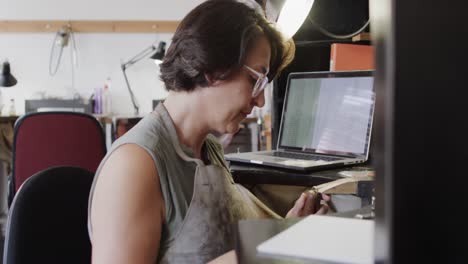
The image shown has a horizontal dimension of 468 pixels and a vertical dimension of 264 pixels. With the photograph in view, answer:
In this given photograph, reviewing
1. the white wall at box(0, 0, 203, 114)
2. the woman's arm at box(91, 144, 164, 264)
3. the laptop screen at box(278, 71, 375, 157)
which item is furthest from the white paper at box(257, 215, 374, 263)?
the white wall at box(0, 0, 203, 114)

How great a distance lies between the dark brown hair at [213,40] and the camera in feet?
3.26

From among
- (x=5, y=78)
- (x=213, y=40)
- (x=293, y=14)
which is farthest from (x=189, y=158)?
(x=5, y=78)

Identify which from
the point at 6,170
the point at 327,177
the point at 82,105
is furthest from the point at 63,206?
the point at 82,105

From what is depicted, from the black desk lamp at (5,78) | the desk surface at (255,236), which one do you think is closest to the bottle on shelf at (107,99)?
the black desk lamp at (5,78)

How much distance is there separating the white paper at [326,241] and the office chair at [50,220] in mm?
576

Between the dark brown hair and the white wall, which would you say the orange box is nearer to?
the dark brown hair

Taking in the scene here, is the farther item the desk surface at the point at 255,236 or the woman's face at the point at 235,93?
the woman's face at the point at 235,93

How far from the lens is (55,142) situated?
7.41 ft

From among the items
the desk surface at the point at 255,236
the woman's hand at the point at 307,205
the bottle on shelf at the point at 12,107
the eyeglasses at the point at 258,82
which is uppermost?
the eyeglasses at the point at 258,82

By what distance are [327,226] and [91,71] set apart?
4509mm

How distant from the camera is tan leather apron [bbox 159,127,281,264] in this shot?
92 cm

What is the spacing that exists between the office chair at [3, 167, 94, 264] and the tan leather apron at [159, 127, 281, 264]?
0.19 meters

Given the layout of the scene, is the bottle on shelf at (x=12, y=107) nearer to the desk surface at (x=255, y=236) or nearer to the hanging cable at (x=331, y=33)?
the hanging cable at (x=331, y=33)

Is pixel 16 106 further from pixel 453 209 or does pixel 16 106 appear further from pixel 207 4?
pixel 453 209
